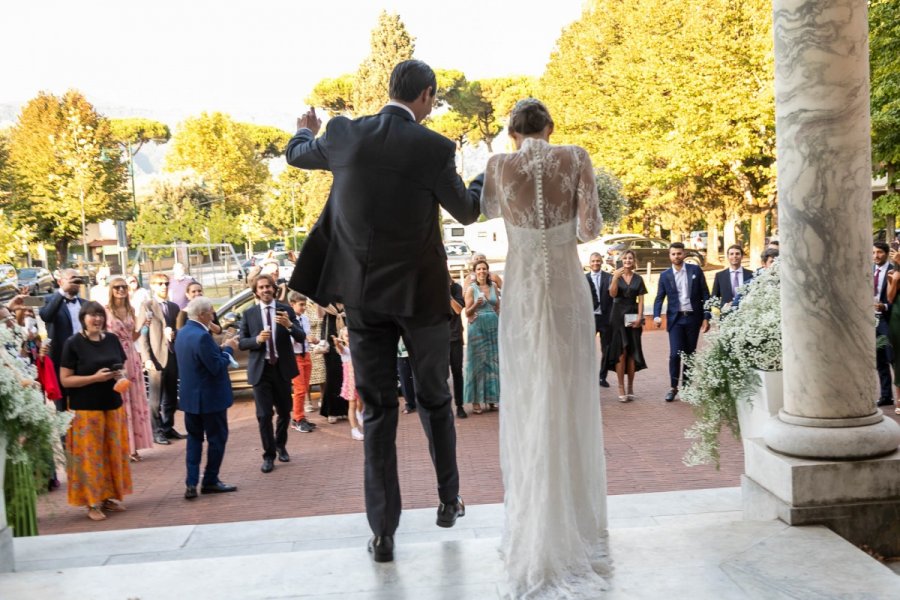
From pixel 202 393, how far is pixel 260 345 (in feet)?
3.98

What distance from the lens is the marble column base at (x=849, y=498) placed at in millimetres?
4590

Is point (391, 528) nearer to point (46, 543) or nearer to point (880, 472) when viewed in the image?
point (880, 472)

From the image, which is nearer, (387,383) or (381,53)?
(387,383)

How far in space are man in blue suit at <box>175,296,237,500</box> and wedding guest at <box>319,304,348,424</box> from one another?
3.41 metres

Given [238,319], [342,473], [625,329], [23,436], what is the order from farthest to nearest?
1. [238,319]
2. [625,329]
3. [342,473]
4. [23,436]

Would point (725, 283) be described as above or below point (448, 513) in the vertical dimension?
above

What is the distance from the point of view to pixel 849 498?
15.1 ft

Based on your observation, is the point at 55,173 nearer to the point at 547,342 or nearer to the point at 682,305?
the point at 682,305

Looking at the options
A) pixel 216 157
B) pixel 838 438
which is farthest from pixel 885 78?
pixel 216 157

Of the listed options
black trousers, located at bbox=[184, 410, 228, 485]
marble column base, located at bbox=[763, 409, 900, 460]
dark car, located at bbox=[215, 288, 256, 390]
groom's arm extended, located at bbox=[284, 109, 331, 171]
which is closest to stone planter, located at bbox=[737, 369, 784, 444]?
marble column base, located at bbox=[763, 409, 900, 460]

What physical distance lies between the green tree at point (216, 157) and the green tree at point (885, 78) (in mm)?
58841

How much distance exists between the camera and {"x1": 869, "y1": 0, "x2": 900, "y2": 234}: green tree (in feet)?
67.3

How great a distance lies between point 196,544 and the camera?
257 inches

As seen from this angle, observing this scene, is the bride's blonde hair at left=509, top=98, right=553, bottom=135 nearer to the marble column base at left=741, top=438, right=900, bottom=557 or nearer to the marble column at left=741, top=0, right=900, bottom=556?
the marble column at left=741, top=0, right=900, bottom=556
